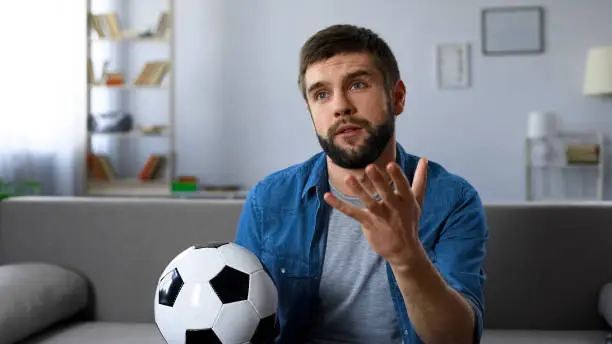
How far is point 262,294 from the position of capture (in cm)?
A: 119

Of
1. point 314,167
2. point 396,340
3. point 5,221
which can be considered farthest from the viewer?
point 5,221

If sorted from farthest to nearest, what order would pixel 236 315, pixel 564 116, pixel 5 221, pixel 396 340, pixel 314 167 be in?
1. pixel 564 116
2. pixel 5 221
3. pixel 314 167
4. pixel 396 340
5. pixel 236 315

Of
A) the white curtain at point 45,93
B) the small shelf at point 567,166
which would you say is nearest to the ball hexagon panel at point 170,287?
the white curtain at point 45,93

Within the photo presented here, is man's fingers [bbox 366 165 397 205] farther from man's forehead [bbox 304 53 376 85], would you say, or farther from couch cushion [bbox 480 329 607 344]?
couch cushion [bbox 480 329 607 344]

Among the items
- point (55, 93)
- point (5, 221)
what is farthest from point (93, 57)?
point (5, 221)

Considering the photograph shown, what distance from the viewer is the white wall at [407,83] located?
4.81m

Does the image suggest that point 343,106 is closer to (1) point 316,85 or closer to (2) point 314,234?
(1) point 316,85

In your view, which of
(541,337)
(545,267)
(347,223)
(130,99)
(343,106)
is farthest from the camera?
(130,99)

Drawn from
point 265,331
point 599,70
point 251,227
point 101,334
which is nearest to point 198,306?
point 265,331

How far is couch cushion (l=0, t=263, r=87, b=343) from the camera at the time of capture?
64.3 inches

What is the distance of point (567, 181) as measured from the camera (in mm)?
4801

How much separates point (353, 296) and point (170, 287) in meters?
0.37

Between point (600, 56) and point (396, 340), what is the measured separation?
3.75 m

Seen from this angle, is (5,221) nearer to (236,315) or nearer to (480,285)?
(236,315)
